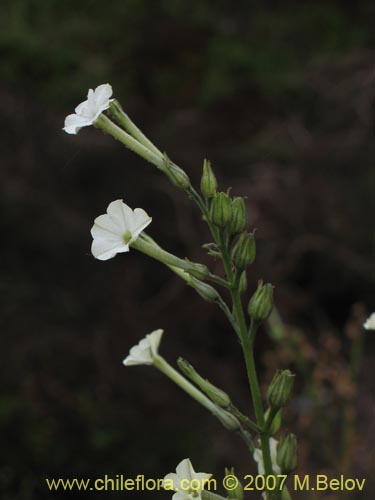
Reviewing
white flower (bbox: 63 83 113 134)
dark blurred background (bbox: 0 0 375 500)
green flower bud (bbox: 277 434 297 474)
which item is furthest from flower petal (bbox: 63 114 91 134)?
dark blurred background (bbox: 0 0 375 500)

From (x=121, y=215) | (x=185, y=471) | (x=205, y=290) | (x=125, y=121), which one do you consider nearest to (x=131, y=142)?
(x=125, y=121)

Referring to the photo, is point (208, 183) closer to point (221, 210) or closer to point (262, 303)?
point (221, 210)

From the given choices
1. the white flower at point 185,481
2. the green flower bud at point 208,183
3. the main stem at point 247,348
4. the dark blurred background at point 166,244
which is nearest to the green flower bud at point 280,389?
the main stem at point 247,348

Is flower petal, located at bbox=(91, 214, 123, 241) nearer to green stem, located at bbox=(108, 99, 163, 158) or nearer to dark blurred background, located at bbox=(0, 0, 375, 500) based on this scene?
green stem, located at bbox=(108, 99, 163, 158)

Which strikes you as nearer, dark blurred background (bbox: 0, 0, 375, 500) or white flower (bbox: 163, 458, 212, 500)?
white flower (bbox: 163, 458, 212, 500)

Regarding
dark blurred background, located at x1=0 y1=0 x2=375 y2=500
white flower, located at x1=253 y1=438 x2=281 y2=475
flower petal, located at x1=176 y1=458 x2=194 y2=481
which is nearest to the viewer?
flower petal, located at x1=176 y1=458 x2=194 y2=481

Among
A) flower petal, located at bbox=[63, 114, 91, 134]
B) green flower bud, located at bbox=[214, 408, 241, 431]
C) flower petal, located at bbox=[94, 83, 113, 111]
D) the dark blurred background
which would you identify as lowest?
green flower bud, located at bbox=[214, 408, 241, 431]
